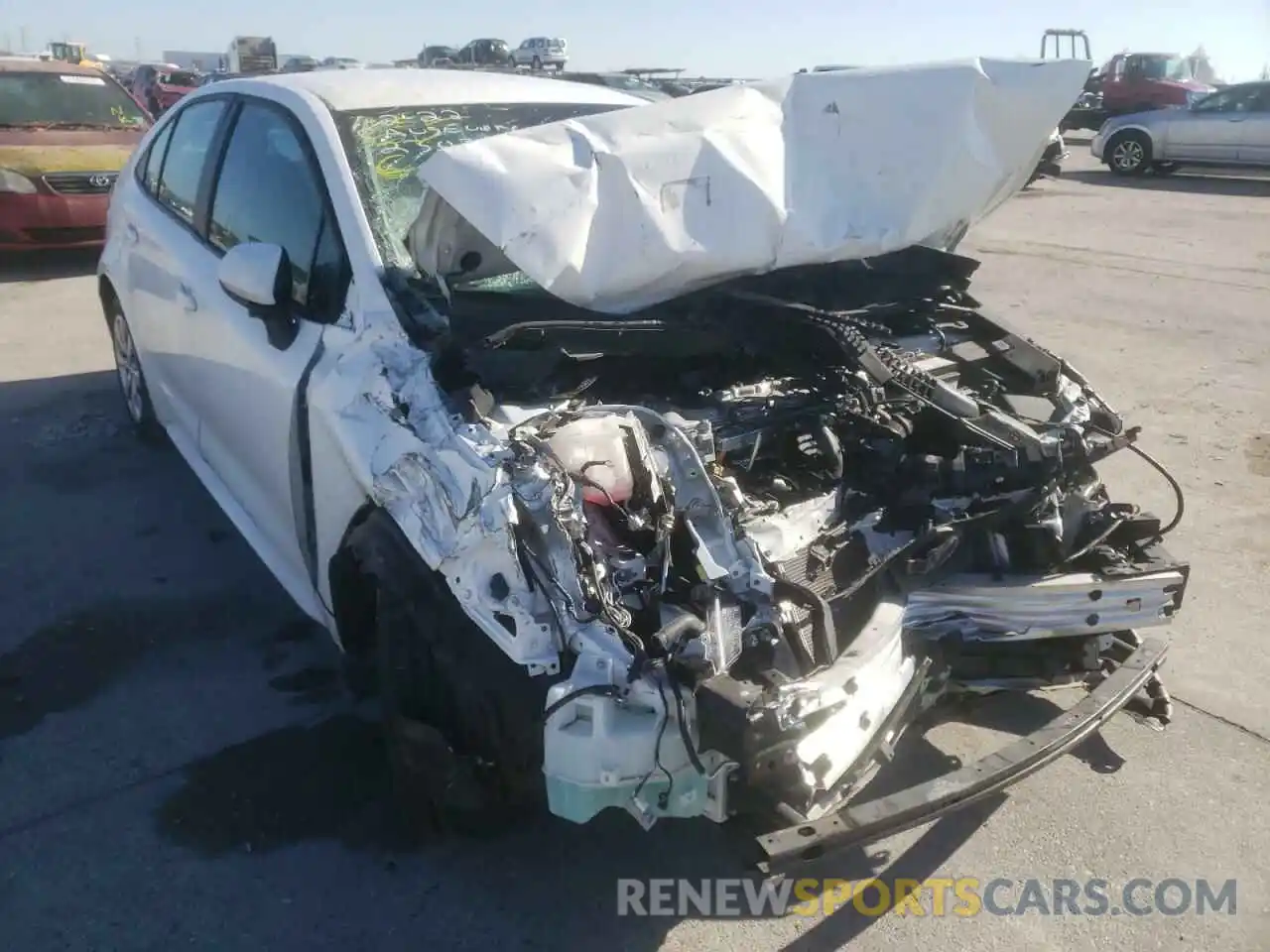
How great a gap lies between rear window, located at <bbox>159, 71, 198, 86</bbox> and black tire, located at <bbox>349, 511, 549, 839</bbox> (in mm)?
27630

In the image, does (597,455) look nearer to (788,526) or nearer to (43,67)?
(788,526)

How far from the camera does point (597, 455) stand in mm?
2684

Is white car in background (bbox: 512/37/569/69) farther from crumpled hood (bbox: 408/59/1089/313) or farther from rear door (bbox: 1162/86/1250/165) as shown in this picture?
crumpled hood (bbox: 408/59/1089/313)

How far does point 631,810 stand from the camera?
7.66 feet

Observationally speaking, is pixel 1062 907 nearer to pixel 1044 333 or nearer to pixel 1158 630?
pixel 1158 630

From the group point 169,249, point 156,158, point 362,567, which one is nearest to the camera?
point 362,567

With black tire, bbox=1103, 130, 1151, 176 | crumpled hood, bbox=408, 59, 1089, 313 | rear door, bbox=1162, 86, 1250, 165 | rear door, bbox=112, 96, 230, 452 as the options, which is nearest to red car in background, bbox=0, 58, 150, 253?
rear door, bbox=112, 96, 230, 452

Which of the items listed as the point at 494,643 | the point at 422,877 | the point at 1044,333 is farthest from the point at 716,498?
the point at 1044,333

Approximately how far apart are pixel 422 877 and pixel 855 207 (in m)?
2.28

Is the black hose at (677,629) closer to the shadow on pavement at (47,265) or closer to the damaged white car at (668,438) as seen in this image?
the damaged white car at (668,438)

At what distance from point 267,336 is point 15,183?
7.37 m

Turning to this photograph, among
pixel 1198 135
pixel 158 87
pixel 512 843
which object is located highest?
pixel 158 87

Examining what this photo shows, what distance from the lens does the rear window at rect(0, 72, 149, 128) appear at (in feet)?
33.4

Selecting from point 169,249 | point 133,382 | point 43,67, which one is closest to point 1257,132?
point 43,67
